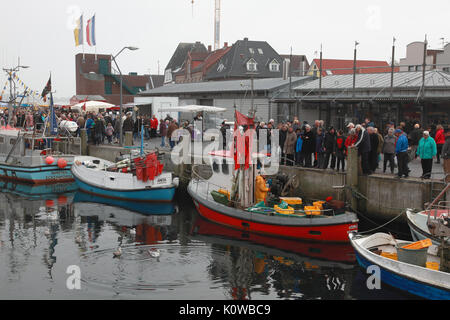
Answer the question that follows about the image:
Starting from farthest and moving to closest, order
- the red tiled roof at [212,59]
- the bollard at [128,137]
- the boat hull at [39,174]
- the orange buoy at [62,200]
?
the red tiled roof at [212,59] < the bollard at [128,137] < the boat hull at [39,174] < the orange buoy at [62,200]

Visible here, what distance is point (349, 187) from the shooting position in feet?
59.2

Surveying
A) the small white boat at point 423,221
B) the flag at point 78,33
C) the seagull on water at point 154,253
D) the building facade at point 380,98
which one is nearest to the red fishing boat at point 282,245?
the small white boat at point 423,221

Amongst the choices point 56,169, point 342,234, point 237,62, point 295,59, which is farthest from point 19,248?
point 295,59

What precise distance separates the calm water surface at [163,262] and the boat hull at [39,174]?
7021 millimetres

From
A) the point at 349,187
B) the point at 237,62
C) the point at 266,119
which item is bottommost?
the point at 349,187

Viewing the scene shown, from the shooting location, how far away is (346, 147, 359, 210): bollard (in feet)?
58.6

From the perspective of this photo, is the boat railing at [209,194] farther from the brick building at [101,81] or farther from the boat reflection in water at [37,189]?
the brick building at [101,81]

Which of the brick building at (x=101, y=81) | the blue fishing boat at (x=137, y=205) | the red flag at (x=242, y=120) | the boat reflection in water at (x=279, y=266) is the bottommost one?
the boat reflection in water at (x=279, y=266)

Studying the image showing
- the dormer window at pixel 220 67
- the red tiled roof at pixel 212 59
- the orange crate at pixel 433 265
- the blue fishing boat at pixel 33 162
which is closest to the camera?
the orange crate at pixel 433 265

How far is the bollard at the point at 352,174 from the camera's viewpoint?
1786cm

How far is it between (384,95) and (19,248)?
17.6m

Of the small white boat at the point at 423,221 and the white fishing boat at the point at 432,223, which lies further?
the small white boat at the point at 423,221

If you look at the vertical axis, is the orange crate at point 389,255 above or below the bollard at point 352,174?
below
